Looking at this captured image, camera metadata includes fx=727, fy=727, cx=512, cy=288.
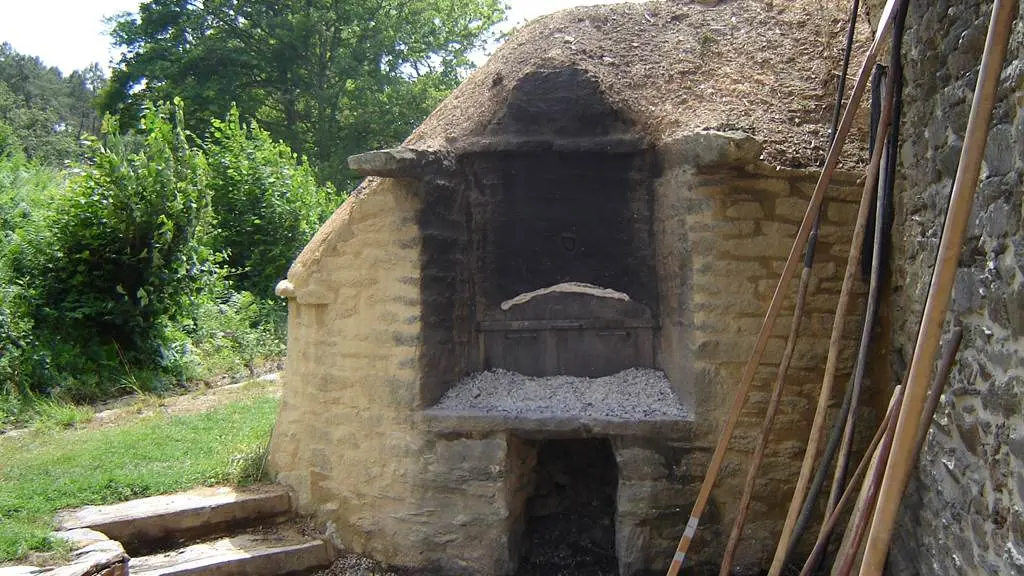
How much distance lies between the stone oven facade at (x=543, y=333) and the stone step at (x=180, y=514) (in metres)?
0.23

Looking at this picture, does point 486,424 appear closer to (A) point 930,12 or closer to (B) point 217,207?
(A) point 930,12

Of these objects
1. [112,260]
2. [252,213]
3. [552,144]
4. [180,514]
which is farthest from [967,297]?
[252,213]

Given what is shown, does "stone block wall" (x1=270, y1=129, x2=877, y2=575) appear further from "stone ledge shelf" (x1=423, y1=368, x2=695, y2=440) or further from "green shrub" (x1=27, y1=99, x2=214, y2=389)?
"green shrub" (x1=27, y1=99, x2=214, y2=389)

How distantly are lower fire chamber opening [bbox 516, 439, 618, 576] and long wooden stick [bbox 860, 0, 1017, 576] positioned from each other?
287 centimetres

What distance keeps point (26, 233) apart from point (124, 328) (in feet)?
4.88

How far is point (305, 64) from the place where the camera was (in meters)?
18.0

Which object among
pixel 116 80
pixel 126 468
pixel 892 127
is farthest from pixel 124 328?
pixel 116 80

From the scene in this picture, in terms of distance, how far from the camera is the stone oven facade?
398 centimetres

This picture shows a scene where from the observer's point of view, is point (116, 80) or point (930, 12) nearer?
point (930, 12)

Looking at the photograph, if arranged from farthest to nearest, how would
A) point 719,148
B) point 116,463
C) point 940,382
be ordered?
point 116,463
point 719,148
point 940,382

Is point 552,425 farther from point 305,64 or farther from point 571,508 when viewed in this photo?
point 305,64

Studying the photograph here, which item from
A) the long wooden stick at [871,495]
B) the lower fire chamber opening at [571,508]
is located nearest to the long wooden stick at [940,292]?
the long wooden stick at [871,495]

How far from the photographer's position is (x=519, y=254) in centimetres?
486

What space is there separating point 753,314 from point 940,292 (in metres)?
2.10
